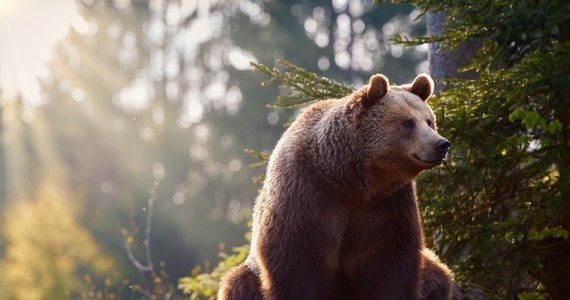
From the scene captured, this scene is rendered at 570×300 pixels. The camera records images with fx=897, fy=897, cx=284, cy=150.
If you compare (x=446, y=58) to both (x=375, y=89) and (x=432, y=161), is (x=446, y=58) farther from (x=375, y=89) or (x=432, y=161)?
(x=432, y=161)

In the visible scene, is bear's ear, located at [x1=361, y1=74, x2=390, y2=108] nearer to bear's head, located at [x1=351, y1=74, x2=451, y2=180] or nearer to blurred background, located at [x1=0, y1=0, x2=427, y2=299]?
bear's head, located at [x1=351, y1=74, x2=451, y2=180]

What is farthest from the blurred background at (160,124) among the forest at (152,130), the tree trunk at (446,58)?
the tree trunk at (446,58)

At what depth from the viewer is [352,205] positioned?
462 cm

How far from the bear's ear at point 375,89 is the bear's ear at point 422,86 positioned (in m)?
0.21

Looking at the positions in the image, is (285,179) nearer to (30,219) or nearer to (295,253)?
(295,253)

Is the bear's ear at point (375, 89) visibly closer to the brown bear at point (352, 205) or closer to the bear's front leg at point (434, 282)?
the brown bear at point (352, 205)

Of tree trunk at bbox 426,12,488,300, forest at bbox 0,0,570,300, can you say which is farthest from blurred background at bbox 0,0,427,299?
tree trunk at bbox 426,12,488,300

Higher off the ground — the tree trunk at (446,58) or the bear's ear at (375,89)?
the tree trunk at (446,58)

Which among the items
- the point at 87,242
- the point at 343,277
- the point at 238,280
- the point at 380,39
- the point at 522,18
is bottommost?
the point at 343,277

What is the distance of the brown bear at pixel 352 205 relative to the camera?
4531 mm

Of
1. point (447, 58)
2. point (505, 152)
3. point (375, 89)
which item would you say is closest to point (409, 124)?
point (375, 89)

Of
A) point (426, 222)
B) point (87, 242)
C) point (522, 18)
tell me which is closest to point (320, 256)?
point (426, 222)

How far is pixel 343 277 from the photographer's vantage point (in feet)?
15.5

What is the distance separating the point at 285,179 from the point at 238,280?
29.3 inches
